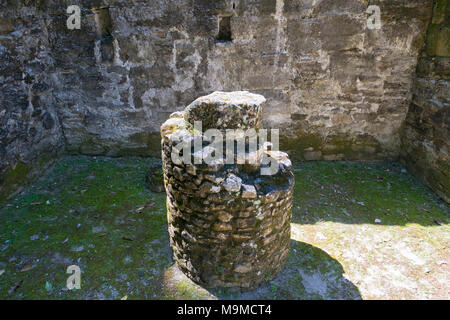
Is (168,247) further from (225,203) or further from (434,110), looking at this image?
(434,110)

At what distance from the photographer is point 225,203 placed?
2359mm

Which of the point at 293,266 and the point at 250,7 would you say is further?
the point at 250,7

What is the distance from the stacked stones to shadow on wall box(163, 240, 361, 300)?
75mm

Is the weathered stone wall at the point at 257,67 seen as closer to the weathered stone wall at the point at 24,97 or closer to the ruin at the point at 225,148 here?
the ruin at the point at 225,148

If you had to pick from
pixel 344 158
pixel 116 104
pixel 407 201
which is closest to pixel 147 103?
pixel 116 104

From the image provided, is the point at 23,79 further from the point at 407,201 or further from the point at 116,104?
the point at 407,201

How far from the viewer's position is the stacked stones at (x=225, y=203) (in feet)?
7.74

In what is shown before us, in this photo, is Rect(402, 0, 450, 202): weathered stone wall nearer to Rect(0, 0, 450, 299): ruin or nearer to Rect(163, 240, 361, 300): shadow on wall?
Rect(0, 0, 450, 299): ruin

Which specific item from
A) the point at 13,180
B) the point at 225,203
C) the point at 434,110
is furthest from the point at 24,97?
the point at 434,110

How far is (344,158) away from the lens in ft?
15.5

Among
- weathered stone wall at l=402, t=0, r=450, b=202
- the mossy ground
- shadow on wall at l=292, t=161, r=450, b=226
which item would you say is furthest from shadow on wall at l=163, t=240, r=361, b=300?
weathered stone wall at l=402, t=0, r=450, b=202

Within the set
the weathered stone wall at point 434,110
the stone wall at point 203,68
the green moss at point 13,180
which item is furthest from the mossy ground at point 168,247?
the stone wall at point 203,68

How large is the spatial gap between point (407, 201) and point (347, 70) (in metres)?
1.96

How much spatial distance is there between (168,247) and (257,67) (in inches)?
107
